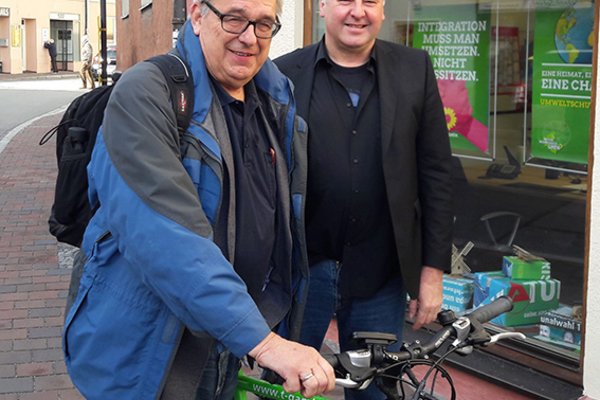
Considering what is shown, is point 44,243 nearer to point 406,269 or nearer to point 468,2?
point 468,2

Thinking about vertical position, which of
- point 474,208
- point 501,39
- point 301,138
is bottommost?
point 474,208

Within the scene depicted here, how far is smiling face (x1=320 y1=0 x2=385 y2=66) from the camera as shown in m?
2.92

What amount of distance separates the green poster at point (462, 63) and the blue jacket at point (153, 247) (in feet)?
11.1

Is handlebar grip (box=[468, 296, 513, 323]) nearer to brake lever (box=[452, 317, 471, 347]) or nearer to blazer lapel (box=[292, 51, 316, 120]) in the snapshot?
brake lever (box=[452, 317, 471, 347])

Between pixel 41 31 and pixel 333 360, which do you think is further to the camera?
pixel 41 31

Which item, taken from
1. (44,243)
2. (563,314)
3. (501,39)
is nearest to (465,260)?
(563,314)

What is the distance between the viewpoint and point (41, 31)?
45.6 metres

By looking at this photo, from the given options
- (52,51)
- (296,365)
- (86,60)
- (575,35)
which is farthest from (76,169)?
(52,51)

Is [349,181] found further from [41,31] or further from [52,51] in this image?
[41,31]

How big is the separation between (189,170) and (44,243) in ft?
21.8

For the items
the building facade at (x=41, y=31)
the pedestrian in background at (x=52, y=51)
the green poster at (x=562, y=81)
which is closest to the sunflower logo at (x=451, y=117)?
the green poster at (x=562, y=81)

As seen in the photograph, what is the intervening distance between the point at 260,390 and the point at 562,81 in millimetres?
3111

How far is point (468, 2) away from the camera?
549 centimetres

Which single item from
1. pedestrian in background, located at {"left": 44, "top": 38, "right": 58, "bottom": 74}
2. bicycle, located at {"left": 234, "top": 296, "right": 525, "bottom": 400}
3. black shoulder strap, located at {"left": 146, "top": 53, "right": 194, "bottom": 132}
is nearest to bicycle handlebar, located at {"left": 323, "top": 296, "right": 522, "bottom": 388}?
bicycle, located at {"left": 234, "top": 296, "right": 525, "bottom": 400}
